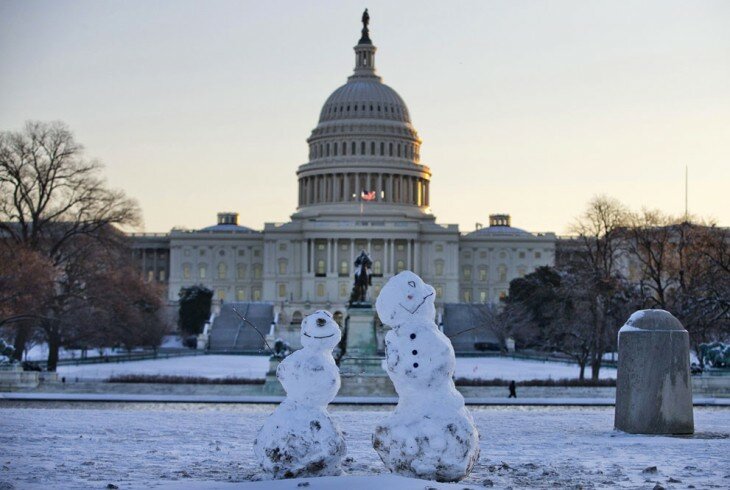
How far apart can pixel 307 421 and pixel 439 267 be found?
12045 cm

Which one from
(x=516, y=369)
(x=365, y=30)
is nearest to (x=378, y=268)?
(x=365, y=30)

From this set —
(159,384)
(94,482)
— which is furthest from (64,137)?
(94,482)

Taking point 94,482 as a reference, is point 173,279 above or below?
above

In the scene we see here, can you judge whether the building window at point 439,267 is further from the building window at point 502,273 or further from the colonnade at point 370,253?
the building window at point 502,273

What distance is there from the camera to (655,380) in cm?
2153

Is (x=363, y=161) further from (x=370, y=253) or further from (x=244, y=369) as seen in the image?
(x=244, y=369)

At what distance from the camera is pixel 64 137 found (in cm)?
5612

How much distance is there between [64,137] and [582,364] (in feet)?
79.4

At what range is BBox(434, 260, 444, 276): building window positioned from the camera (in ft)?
443

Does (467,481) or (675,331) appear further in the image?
(675,331)

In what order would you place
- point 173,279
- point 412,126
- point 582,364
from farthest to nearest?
1. point 412,126
2. point 173,279
3. point 582,364

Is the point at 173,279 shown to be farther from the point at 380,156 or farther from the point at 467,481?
the point at 467,481

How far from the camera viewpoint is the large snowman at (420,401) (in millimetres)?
14625

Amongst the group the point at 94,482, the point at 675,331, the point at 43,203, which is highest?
the point at 43,203
